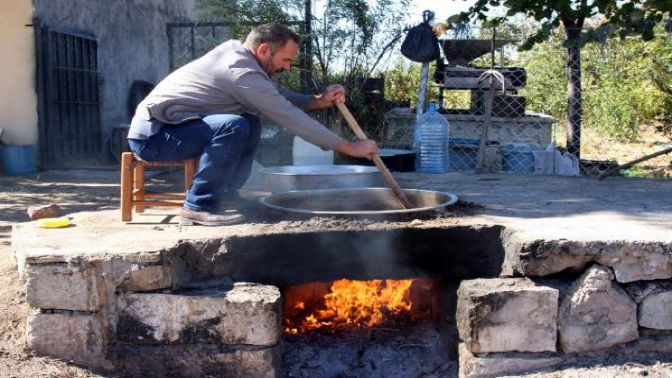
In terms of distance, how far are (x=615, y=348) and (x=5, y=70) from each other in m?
7.85

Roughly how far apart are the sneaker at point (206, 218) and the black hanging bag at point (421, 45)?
3.61 meters

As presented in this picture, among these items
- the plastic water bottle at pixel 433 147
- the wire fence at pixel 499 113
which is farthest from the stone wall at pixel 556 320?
the plastic water bottle at pixel 433 147

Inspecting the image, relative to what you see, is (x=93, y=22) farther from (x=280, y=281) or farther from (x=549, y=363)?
(x=549, y=363)

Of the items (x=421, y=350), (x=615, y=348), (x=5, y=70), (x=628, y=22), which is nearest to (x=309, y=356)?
(x=421, y=350)

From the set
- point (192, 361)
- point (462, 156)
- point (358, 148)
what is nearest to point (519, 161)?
point (462, 156)

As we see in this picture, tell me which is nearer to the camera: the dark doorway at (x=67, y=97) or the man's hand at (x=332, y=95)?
the man's hand at (x=332, y=95)

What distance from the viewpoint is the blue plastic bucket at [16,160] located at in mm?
8125

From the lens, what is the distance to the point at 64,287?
9.42ft

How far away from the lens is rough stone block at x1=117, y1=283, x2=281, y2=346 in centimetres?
289

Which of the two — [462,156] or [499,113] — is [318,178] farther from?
[499,113]

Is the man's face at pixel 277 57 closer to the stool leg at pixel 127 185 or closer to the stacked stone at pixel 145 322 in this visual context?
the stool leg at pixel 127 185

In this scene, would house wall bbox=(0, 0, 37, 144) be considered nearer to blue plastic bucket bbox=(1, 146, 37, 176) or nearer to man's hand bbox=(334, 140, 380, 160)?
blue plastic bucket bbox=(1, 146, 37, 176)

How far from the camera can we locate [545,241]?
290 cm

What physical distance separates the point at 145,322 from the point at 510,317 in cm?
152
